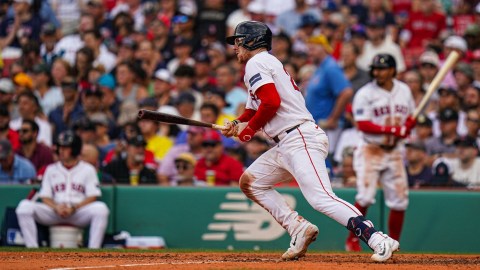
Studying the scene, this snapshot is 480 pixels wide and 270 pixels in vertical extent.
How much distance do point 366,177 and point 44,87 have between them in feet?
19.7

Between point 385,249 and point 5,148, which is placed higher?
point 5,148

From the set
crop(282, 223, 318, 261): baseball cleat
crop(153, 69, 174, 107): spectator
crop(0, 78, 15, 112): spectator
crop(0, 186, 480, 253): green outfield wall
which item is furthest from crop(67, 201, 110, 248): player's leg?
crop(282, 223, 318, 261): baseball cleat

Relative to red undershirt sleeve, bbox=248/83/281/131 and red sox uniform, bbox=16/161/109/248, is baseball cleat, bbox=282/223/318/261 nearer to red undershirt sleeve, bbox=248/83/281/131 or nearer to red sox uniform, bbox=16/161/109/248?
red undershirt sleeve, bbox=248/83/281/131

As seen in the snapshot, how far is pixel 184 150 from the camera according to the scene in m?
13.5

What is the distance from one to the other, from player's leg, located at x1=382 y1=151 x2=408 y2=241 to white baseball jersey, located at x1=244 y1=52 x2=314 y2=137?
328cm

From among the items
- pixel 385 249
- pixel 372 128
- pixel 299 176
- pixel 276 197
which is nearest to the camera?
pixel 385 249

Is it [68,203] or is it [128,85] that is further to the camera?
[128,85]

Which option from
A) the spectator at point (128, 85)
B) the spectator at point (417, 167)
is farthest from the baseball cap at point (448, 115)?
the spectator at point (128, 85)

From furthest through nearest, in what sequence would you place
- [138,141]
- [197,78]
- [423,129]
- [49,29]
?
[49,29] < [197,78] < [423,129] < [138,141]

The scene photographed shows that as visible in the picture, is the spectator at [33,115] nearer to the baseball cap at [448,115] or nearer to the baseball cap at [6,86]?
the baseball cap at [6,86]

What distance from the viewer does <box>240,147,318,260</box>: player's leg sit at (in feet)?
28.8

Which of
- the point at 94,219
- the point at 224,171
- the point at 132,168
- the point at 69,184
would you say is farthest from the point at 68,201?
the point at 224,171

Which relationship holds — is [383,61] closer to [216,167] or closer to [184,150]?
[216,167]

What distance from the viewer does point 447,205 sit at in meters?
12.8
